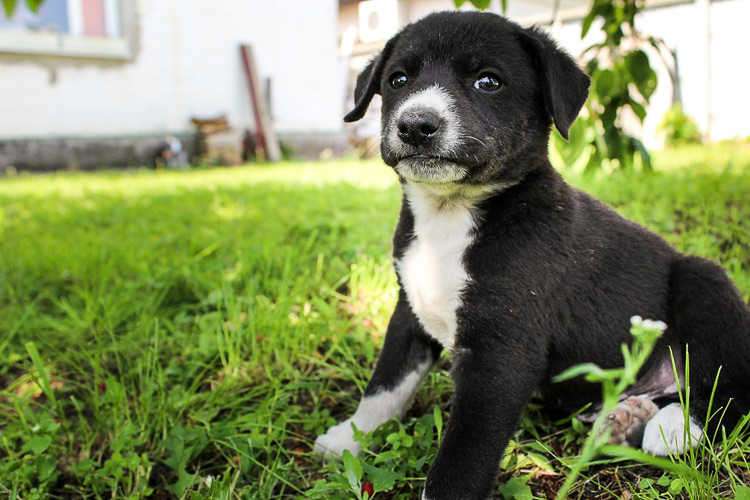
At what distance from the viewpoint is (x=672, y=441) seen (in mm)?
2010

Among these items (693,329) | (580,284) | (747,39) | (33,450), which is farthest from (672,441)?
(747,39)

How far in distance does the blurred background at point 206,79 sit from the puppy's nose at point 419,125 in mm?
5764

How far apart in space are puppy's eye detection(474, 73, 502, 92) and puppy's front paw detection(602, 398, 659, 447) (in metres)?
1.13

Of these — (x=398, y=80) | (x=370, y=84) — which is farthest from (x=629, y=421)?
(x=370, y=84)

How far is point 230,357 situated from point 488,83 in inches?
60.6

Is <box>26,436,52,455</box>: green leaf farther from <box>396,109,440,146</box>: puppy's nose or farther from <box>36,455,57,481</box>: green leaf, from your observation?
<box>396,109,440,146</box>: puppy's nose

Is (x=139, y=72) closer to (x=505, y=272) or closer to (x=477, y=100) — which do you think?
(x=477, y=100)

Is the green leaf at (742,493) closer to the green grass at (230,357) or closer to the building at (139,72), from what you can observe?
Result: the green grass at (230,357)

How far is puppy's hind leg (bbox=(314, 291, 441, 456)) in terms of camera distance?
226cm

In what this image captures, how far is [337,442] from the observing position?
2.23 metres

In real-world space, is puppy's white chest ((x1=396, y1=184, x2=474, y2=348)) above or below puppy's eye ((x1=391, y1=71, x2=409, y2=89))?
below

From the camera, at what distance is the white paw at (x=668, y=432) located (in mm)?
1975

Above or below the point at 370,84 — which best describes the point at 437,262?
below

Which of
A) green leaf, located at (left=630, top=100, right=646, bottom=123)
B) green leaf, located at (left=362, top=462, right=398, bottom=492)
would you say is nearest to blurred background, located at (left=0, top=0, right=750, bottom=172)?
green leaf, located at (left=630, top=100, right=646, bottom=123)
